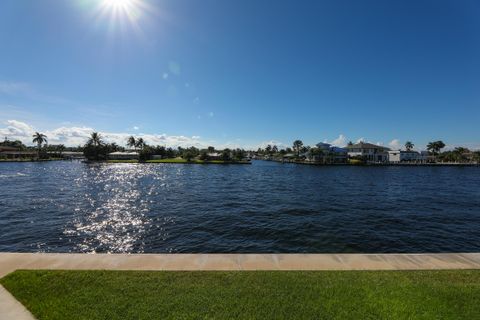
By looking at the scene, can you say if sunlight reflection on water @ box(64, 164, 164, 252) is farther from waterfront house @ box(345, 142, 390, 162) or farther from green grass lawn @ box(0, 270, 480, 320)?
waterfront house @ box(345, 142, 390, 162)

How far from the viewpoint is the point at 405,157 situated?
142 m

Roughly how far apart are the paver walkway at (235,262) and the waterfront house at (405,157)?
153 m

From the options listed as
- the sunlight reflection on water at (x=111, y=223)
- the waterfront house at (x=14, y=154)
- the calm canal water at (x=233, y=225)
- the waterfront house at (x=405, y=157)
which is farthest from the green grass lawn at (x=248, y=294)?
the waterfront house at (x=14, y=154)

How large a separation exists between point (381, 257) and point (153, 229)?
14.0 metres

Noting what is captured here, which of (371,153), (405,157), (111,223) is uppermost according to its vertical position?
(371,153)

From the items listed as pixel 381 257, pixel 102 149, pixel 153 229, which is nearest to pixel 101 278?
pixel 381 257

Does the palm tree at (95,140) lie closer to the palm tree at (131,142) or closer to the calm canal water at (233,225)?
the palm tree at (131,142)

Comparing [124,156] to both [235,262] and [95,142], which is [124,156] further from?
[235,262]

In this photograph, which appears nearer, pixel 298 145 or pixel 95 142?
pixel 95 142

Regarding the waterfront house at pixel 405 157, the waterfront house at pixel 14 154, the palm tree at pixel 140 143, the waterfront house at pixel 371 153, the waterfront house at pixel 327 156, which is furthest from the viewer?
the palm tree at pixel 140 143

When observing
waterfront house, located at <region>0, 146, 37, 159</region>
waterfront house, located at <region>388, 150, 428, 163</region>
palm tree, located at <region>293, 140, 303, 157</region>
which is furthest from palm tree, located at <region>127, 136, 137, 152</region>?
waterfront house, located at <region>388, 150, 428, 163</region>

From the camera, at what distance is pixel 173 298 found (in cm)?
595

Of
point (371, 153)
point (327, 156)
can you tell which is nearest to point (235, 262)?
point (327, 156)

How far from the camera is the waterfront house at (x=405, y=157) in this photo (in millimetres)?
142250
